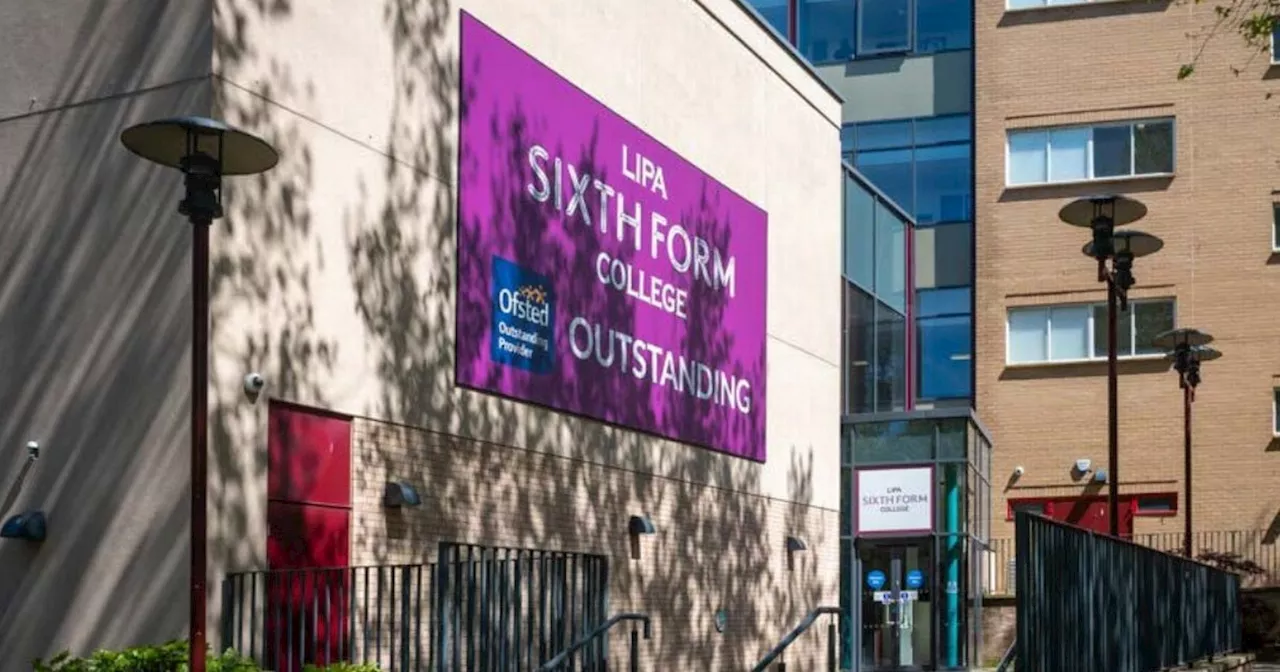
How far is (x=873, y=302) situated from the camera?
121 ft

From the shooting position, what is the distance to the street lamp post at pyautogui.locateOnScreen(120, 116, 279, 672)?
1213 cm

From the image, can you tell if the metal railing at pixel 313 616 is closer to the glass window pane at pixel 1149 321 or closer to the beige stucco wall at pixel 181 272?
the beige stucco wall at pixel 181 272

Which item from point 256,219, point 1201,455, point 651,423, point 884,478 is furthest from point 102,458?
point 1201,455

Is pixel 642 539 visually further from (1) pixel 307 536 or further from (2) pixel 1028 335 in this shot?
(2) pixel 1028 335

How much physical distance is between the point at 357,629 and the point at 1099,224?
27.2 ft

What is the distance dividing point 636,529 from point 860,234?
15.2m

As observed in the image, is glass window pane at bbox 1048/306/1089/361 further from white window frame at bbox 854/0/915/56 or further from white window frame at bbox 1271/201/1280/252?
white window frame at bbox 854/0/915/56

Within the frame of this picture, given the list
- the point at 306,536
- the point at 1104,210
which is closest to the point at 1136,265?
the point at 1104,210

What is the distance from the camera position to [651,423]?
22.9 meters

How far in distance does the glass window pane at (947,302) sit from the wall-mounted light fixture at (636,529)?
23.0 meters

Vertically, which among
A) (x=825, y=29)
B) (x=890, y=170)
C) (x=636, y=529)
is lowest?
(x=636, y=529)

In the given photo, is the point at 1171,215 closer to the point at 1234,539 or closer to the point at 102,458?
the point at 1234,539

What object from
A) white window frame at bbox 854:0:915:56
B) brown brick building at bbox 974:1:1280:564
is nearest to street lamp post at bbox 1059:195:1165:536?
brown brick building at bbox 974:1:1280:564

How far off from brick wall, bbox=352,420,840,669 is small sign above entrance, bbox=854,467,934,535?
25.8 feet
